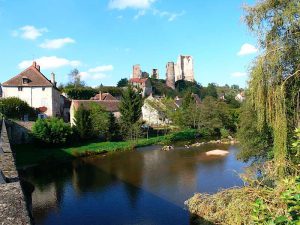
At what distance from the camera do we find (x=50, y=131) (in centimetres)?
3706

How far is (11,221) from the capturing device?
3.04m

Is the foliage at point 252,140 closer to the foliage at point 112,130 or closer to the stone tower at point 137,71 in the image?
the foliage at point 112,130

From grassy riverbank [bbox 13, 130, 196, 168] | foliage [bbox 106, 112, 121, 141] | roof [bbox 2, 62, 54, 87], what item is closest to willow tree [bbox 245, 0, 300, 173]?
grassy riverbank [bbox 13, 130, 196, 168]

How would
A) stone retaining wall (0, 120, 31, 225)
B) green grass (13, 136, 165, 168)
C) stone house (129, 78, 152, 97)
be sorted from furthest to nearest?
stone house (129, 78, 152, 97) < green grass (13, 136, 165, 168) < stone retaining wall (0, 120, 31, 225)

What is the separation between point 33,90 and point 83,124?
8.41 metres

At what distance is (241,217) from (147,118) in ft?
179

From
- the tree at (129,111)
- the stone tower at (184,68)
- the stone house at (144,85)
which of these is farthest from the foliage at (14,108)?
the stone tower at (184,68)

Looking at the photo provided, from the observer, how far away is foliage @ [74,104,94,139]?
136ft

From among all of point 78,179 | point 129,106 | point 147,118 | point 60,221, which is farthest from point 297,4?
point 147,118

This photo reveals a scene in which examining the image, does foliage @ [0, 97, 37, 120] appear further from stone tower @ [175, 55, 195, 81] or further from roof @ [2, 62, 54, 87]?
stone tower @ [175, 55, 195, 81]

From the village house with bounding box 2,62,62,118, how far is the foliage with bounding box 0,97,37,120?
5.80 feet

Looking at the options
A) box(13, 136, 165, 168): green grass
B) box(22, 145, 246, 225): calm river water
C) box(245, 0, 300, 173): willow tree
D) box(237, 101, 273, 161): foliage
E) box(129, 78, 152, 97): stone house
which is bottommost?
box(22, 145, 246, 225): calm river water

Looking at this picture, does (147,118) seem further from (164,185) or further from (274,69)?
(274,69)

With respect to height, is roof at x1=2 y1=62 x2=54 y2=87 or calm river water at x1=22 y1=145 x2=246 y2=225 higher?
roof at x1=2 y1=62 x2=54 y2=87
